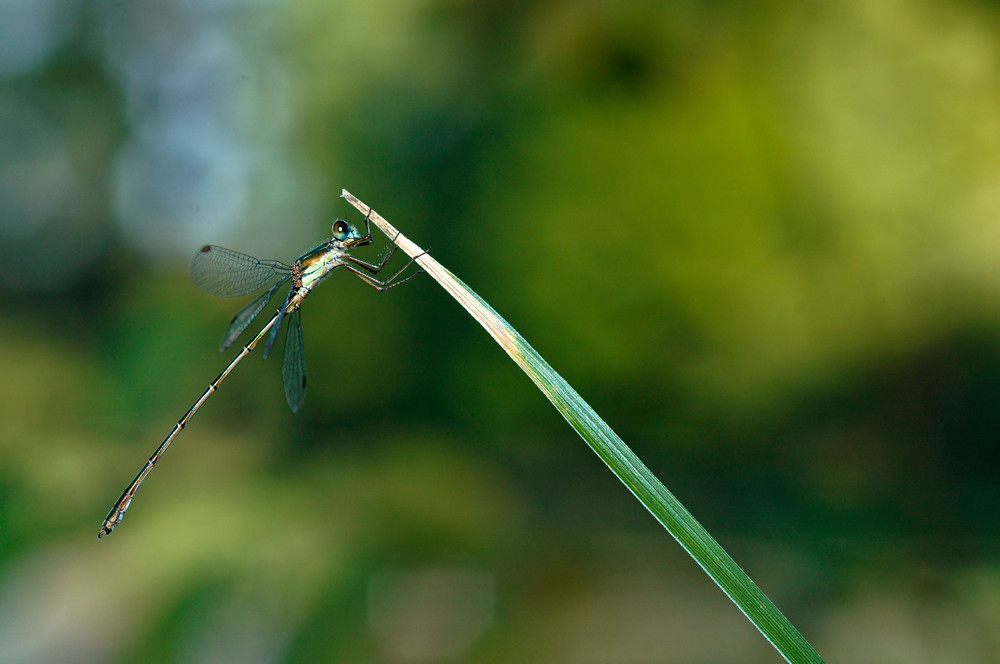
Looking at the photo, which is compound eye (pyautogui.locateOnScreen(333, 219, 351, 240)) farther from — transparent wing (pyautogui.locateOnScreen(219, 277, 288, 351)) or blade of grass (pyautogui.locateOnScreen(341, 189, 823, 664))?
blade of grass (pyautogui.locateOnScreen(341, 189, 823, 664))

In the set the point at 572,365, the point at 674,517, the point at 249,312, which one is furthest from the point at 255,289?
the point at 572,365

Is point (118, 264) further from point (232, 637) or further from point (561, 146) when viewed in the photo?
point (561, 146)

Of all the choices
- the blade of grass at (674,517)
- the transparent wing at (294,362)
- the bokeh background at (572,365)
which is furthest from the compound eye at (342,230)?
the bokeh background at (572,365)

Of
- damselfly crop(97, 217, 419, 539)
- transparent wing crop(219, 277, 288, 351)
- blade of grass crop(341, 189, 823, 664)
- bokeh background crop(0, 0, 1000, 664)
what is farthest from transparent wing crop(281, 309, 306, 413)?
bokeh background crop(0, 0, 1000, 664)

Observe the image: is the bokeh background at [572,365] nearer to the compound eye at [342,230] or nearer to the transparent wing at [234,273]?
the transparent wing at [234,273]

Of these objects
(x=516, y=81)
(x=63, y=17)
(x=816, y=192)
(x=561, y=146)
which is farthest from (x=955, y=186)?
(x=63, y=17)

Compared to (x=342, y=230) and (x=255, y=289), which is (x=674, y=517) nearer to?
(x=342, y=230)
